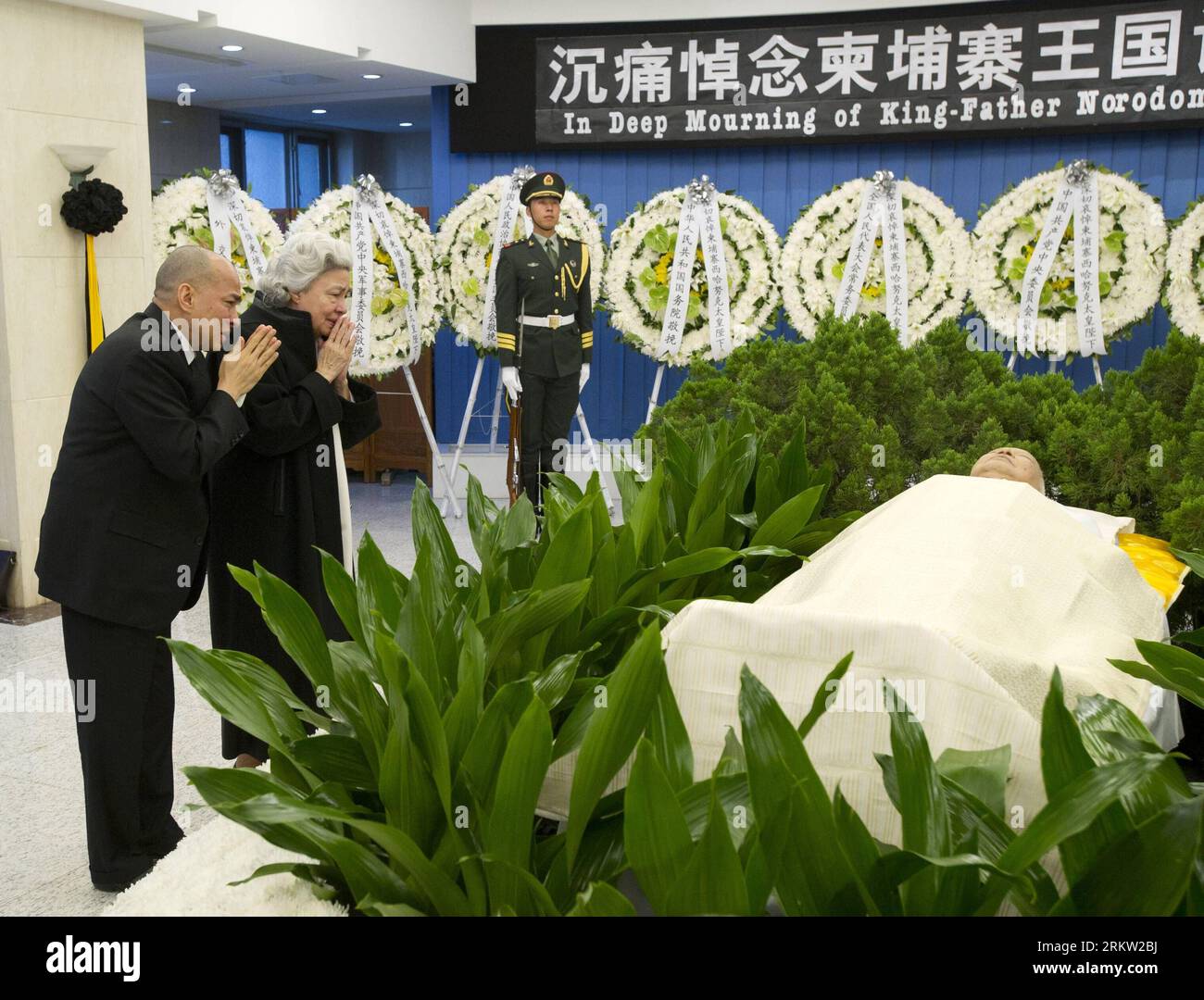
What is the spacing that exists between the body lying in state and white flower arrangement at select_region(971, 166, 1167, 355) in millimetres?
4070

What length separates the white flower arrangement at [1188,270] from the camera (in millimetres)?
5617

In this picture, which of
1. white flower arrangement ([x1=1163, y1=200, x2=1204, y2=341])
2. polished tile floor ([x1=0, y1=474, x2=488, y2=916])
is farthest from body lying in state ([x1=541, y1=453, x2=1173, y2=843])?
white flower arrangement ([x1=1163, y1=200, x2=1204, y2=341])

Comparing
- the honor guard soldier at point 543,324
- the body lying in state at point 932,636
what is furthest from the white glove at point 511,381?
the body lying in state at point 932,636

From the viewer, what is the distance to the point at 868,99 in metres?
6.68

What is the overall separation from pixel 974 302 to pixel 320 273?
13.6 feet

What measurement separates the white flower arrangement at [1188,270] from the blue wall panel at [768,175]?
55 cm

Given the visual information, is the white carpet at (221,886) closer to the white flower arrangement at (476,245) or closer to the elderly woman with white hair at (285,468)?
the elderly woman with white hair at (285,468)

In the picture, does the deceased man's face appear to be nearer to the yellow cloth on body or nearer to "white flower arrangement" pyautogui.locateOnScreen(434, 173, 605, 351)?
the yellow cloth on body

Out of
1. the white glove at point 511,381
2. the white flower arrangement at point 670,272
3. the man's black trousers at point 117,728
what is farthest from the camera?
the white flower arrangement at point 670,272

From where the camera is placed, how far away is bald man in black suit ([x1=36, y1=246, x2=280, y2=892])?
97.3 inches

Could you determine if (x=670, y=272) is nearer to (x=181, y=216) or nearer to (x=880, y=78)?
(x=880, y=78)

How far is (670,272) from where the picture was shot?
21.2 feet

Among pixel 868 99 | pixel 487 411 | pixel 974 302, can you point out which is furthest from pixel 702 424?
pixel 487 411

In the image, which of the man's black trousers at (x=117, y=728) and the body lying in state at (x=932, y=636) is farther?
the man's black trousers at (x=117, y=728)
